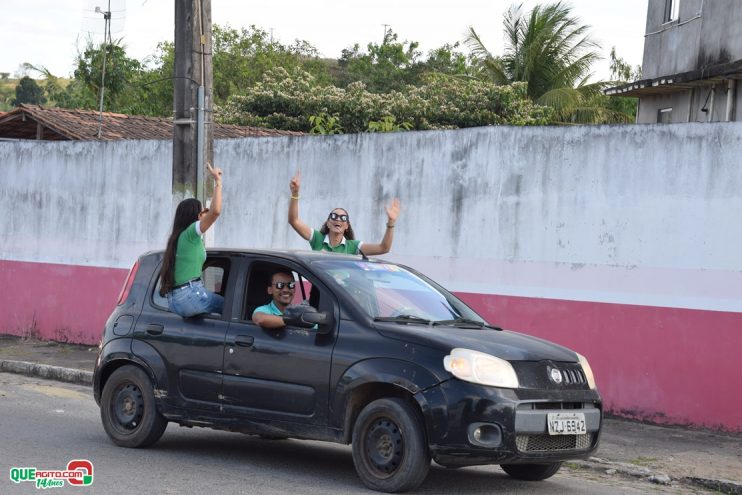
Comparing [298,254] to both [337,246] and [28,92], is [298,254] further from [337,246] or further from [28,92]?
[28,92]

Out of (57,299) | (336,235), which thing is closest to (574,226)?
(336,235)

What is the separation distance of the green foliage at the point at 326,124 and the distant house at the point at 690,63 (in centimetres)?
892

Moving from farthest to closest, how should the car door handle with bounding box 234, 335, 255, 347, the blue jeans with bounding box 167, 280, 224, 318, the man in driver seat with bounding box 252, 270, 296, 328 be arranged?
the blue jeans with bounding box 167, 280, 224, 318 < the man in driver seat with bounding box 252, 270, 296, 328 < the car door handle with bounding box 234, 335, 255, 347

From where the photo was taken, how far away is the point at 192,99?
40.1 ft

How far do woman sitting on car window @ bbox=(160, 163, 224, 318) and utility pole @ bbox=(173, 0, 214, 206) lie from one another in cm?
360

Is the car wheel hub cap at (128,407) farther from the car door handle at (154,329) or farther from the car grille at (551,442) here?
the car grille at (551,442)

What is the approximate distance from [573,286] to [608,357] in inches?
31.1

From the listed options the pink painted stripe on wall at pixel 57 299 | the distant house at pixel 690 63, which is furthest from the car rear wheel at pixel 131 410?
the distant house at pixel 690 63

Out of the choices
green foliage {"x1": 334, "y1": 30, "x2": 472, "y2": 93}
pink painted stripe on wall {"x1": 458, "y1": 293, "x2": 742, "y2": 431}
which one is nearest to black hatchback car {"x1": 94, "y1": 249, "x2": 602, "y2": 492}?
pink painted stripe on wall {"x1": 458, "y1": 293, "x2": 742, "y2": 431}

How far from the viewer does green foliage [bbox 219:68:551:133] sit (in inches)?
1183

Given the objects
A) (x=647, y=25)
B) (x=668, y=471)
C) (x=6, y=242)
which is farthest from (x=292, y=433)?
(x=647, y=25)

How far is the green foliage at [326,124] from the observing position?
27628 mm

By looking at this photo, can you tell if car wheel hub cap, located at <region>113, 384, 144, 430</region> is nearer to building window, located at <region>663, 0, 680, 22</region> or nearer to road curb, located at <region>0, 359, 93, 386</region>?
road curb, located at <region>0, 359, 93, 386</region>

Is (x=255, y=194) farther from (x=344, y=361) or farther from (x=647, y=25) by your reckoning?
(x=647, y=25)
